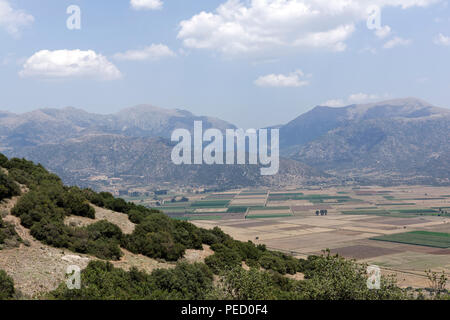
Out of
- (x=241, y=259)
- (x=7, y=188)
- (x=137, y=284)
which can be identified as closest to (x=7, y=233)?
(x=7, y=188)

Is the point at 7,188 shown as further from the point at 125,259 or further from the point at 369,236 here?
the point at 369,236

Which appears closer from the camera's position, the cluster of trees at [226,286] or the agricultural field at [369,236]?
the cluster of trees at [226,286]

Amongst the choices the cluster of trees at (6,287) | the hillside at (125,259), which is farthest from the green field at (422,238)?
the cluster of trees at (6,287)

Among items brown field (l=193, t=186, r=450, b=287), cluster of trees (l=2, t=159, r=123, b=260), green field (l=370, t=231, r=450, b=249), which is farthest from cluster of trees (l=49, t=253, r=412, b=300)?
green field (l=370, t=231, r=450, b=249)

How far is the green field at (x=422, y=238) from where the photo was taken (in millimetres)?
121000

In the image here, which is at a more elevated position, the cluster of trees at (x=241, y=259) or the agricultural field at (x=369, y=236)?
the cluster of trees at (x=241, y=259)

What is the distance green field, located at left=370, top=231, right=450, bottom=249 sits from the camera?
121000 millimetres

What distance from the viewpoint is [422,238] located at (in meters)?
131

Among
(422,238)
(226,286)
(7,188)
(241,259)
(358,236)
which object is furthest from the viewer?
(358,236)

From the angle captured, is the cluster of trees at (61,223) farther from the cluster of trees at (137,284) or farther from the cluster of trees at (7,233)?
the cluster of trees at (137,284)

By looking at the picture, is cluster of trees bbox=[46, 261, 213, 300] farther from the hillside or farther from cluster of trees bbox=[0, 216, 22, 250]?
cluster of trees bbox=[0, 216, 22, 250]

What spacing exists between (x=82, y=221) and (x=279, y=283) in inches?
818
